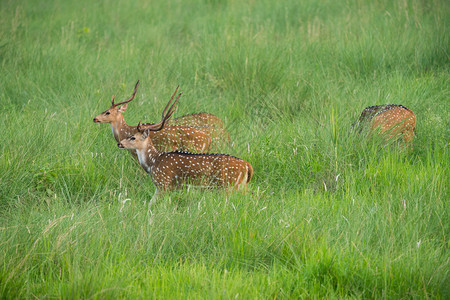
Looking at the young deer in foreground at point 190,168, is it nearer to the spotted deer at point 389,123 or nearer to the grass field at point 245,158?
the grass field at point 245,158

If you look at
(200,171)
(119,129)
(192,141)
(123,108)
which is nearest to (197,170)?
(200,171)

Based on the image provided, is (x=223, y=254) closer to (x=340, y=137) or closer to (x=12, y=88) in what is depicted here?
(x=340, y=137)

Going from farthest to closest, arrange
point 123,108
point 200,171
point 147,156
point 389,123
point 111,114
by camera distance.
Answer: point 123,108 → point 111,114 → point 389,123 → point 147,156 → point 200,171

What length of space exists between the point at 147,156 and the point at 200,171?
0.74 m

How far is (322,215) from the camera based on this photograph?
464 centimetres

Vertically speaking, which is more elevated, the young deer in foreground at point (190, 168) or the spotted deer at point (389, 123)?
the spotted deer at point (389, 123)

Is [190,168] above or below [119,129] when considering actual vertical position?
above

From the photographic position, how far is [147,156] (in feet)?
19.1

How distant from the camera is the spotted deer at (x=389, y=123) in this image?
5.87 meters

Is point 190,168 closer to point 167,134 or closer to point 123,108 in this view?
point 167,134

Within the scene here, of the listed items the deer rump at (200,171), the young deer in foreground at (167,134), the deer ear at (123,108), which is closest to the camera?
the deer rump at (200,171)

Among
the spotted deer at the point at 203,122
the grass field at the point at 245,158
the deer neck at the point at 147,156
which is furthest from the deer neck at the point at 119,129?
the deer neck at the point at 147,156

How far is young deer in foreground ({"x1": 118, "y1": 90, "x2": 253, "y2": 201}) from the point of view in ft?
17.3

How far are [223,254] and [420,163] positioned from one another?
8.59ft
